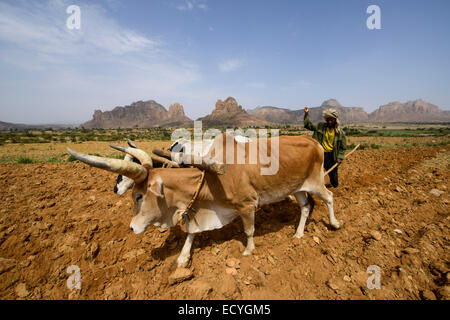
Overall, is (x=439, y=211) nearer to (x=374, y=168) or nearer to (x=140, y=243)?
(x=374, y=168)

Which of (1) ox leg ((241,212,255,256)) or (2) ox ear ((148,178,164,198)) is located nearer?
(2) ox ear ((148,178,164,198))

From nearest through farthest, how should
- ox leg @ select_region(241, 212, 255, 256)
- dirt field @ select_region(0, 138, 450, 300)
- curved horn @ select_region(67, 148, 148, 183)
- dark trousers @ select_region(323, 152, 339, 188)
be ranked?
curved horn @ select_region(67, 148, 148, 183) → dirt field @ select_region(0, 138, 450, 300) → ox leg @ select_region(241, 212, 255, 256) → dark trousers @ select_region(323, 152, 339, 188)

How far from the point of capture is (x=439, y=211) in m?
4.07

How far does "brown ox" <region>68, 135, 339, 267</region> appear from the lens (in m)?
2.76

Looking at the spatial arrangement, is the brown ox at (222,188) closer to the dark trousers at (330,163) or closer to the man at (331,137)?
the man at (331,137)

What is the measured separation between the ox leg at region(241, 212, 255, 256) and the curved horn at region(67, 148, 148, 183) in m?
1.68

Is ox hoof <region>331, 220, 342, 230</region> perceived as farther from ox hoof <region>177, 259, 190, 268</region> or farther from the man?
ox hoof <region>177, 259, 190, 268</region>

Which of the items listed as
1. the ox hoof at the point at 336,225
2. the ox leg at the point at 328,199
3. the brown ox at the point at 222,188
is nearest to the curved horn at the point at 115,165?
the brown ox at the point at 222,188

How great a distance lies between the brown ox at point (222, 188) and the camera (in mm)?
2758

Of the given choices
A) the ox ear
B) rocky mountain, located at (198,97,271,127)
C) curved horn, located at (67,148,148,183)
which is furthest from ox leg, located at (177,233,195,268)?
rocky mountain, located at (198,97,271,127)

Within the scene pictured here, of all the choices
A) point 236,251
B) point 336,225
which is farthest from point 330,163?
point 236,251

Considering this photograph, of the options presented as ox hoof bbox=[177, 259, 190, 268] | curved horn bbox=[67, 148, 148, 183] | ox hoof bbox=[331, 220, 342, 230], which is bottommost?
ox hoof bbox=[177, 259, 190, 268]
